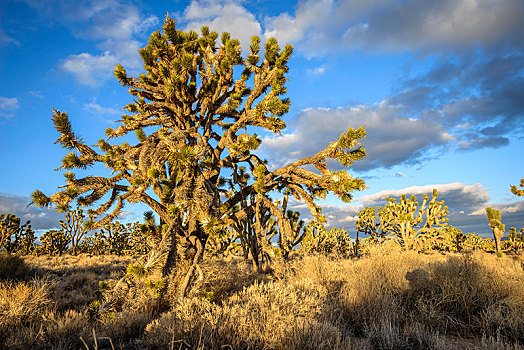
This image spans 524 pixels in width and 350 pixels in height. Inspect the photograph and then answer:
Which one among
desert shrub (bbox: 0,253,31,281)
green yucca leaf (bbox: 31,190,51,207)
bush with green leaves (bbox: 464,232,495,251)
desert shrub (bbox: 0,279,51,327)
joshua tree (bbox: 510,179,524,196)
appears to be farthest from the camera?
bush with green leaves (bbox: 464,232,495,251)

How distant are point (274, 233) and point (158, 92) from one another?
9509 millimetres

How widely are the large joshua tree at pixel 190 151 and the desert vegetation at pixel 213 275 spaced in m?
0.03

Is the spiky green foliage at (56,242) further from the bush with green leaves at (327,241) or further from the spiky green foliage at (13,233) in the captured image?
the bush with green leaves at (327,241)

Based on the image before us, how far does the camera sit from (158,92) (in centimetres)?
764

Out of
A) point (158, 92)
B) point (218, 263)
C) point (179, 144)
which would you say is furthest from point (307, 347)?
point (158, 92)

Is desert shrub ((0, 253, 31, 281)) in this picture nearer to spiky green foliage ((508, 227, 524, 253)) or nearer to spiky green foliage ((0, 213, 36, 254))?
spiky green foliage ((0, 213, 36, 254))

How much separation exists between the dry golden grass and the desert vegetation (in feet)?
0.10

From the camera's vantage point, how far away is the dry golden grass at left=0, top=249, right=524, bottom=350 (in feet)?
11.7

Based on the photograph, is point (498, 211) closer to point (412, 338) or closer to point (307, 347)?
point (412, 338)

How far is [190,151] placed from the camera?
5664mm

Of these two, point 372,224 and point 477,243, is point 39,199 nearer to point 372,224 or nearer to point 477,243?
point 372,224

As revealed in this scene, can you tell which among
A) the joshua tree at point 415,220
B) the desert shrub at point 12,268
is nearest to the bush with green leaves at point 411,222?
the joshua tree at point 415,220

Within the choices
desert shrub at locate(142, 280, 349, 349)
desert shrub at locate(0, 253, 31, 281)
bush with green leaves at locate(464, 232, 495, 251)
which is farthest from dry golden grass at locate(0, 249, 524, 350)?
bush with green leaves at locate(464, 232, 495, 251)

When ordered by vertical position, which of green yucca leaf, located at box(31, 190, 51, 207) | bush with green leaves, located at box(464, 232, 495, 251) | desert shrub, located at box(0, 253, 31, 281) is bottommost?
bush with green leaves, located at box(464, 232, 495, 251)
